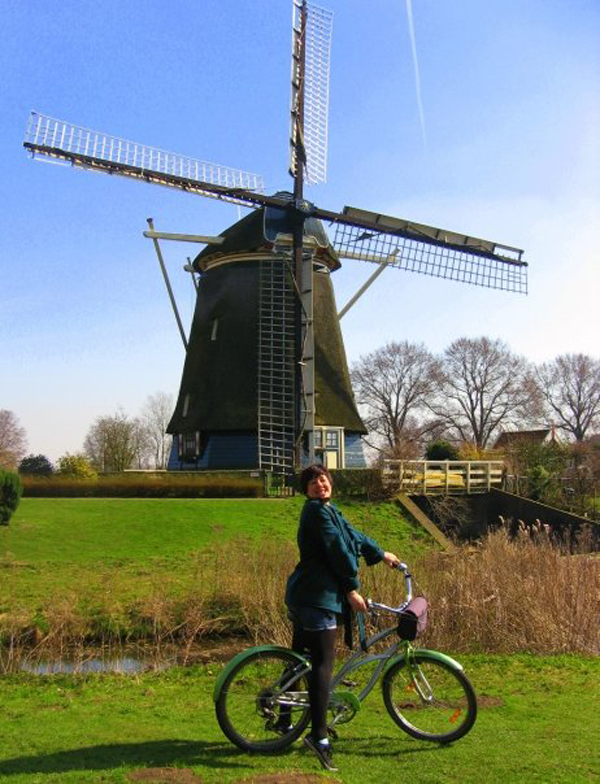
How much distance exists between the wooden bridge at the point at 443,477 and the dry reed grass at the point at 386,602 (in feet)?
33.7

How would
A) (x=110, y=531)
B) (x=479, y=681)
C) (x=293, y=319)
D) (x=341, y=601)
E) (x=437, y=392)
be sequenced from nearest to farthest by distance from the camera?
1. (x=341, y=601)
2. (x=479, y=681)
3. (x=110, y=531)
4. (x=293, y=319)
5. (x=437, y=392)

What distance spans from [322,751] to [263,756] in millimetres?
349

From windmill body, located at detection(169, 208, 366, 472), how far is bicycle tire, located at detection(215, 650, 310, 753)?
1577 centimetres

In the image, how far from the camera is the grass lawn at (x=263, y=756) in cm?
374

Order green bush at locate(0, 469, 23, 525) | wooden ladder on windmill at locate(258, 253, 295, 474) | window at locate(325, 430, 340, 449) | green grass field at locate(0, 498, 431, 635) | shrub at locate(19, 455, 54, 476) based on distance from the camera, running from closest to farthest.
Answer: green grass field at locate(0, 498, 431, 635) < green bush at locate(0, 469, 23, 525) < wooden ladder on windmill at locate(258, 253, 295, 474) < window at locate(325, 430, 340, 449) < shrub at locate(19, 455, 54, 476)

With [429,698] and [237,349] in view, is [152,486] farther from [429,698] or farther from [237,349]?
[429,698]

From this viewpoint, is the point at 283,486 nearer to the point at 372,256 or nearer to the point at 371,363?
the point at 372,256

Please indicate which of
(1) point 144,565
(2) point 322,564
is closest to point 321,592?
(2) point 322,564

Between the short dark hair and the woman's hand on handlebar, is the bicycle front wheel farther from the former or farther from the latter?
the short dark hair

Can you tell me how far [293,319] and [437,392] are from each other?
97.0 ft

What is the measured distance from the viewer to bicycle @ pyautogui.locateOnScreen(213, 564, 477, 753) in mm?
4090

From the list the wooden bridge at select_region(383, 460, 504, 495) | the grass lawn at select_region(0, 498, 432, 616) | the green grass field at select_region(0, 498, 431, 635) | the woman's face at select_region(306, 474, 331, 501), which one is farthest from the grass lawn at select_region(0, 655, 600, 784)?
the wooden bridge at select_region(383, 460, 504, 495)

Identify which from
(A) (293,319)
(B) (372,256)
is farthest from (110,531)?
(B) (372,256)

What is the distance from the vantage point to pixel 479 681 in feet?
19.9
